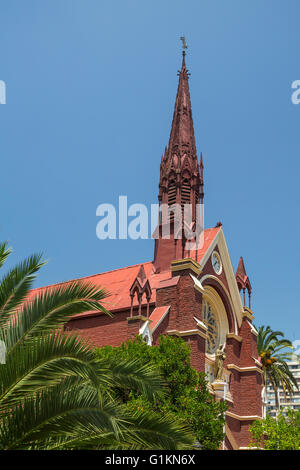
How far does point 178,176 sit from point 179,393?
682 inches

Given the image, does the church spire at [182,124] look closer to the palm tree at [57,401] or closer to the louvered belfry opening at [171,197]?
the louvered belfry opening at [171,197]

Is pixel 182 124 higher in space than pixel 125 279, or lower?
higher

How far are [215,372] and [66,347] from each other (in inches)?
750

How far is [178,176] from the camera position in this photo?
112 ft

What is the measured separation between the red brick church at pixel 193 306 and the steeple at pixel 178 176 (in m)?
0.06

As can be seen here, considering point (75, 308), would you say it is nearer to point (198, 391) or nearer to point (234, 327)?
point (198, 391)

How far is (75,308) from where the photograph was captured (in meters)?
10.3

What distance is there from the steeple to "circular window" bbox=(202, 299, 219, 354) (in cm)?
326

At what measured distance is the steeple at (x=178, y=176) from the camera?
3209cm

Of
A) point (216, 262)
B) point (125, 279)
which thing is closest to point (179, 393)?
point (216, 262)

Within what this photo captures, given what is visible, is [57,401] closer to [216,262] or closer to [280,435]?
[280,435]

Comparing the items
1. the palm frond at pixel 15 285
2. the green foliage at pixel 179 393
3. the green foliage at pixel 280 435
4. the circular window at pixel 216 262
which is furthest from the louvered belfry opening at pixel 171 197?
the palm frond at pixel 15 285

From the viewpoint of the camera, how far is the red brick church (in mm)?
25219
